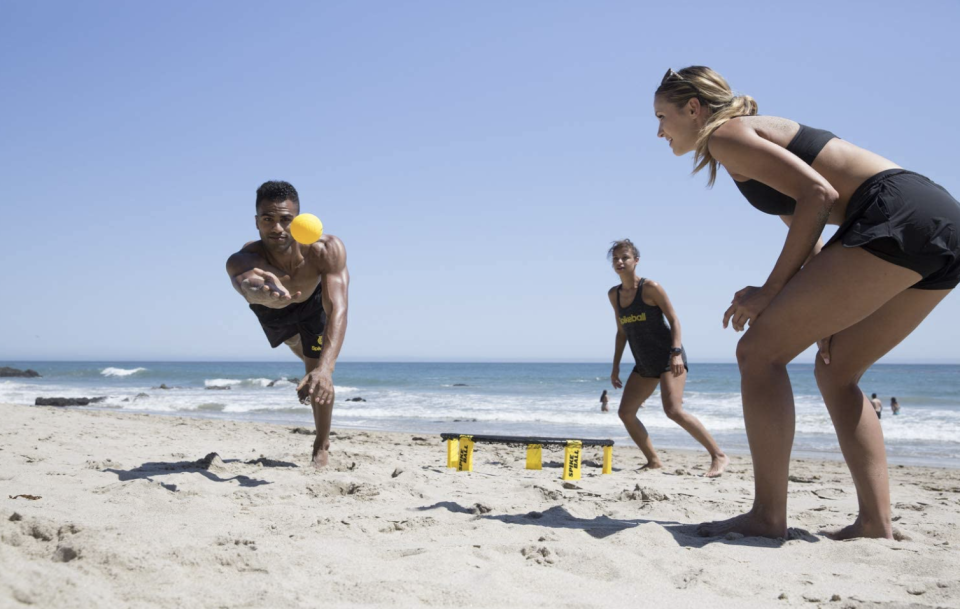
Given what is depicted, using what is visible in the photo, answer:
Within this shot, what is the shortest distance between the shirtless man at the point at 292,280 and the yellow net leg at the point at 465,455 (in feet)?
3.35

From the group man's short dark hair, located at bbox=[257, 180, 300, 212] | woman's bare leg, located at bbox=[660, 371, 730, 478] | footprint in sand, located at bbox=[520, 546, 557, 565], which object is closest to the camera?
footprint in sand, located at bbox=[520, 546, 557, 565]

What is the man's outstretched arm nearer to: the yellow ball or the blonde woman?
the yellow ball

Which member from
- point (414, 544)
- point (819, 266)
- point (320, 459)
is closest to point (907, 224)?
point (819, 266)

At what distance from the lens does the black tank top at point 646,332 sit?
594 centimetres

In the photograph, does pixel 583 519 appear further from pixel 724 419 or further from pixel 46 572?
pixel 724 419

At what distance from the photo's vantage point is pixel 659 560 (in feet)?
7.82

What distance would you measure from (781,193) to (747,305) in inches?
18.1

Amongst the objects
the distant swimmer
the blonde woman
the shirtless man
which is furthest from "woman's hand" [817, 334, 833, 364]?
the distant swimmer

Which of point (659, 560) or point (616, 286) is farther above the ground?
point (616, 286)

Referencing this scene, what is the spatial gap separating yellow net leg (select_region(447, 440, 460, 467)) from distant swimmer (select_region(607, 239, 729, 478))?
5.03 feet

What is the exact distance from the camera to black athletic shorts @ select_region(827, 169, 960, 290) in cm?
233

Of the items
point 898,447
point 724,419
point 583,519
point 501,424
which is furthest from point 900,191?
point 724,419

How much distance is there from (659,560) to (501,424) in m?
12.5

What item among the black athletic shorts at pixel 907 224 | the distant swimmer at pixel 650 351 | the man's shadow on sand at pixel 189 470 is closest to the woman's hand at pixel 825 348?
the black athletic shorts at pixel 907 224
